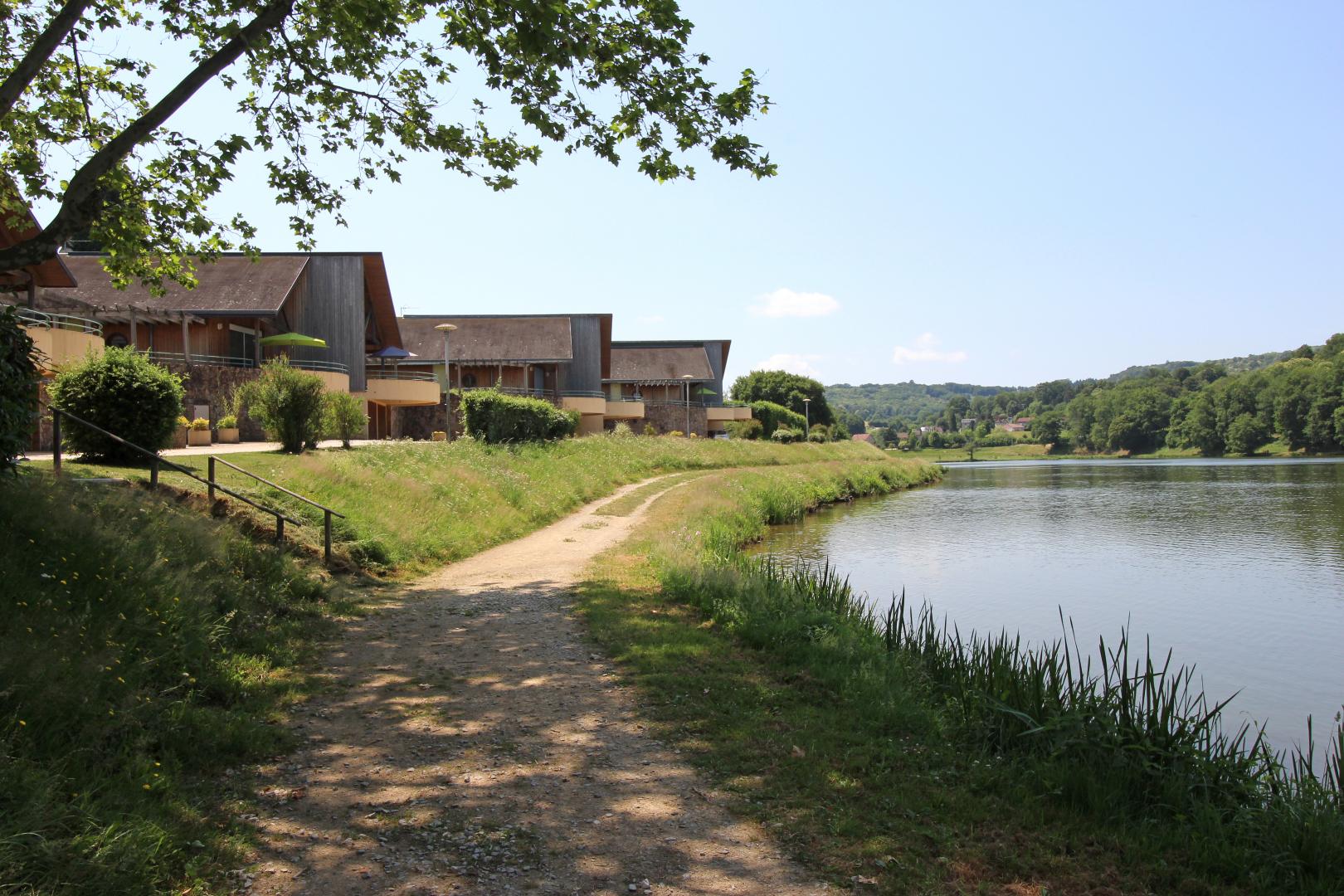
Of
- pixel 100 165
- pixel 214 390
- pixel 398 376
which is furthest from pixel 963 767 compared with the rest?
pixel 398 376

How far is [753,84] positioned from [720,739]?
6.54m

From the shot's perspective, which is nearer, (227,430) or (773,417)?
(227,430)

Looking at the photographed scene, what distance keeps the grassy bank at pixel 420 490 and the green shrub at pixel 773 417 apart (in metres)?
49.5

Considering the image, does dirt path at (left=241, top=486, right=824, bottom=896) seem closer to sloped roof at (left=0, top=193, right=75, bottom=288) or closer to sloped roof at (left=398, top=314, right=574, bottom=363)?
sloped roof at (left=0, top=193, right=75, bottom=288)

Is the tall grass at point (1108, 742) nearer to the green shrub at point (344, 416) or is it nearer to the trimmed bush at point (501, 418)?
the green shrub at point (344, 416)

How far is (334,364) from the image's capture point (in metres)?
33.3

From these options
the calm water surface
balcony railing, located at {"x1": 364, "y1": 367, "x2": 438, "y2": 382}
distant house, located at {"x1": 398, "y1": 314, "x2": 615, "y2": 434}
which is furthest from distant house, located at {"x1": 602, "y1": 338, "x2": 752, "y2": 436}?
the calm water surface

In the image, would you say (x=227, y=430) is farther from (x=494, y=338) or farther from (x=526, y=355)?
(x=494, y=338)

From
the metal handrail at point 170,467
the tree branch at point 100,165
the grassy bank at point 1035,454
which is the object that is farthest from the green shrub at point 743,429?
the tree branch at point 100,165

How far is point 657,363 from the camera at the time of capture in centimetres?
6975

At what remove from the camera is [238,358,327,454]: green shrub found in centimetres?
1731

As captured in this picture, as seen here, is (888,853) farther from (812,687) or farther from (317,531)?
(317,531)

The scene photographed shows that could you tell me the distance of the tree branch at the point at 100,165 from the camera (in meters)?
7.83

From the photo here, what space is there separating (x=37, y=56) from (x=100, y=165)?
3.15 feet
